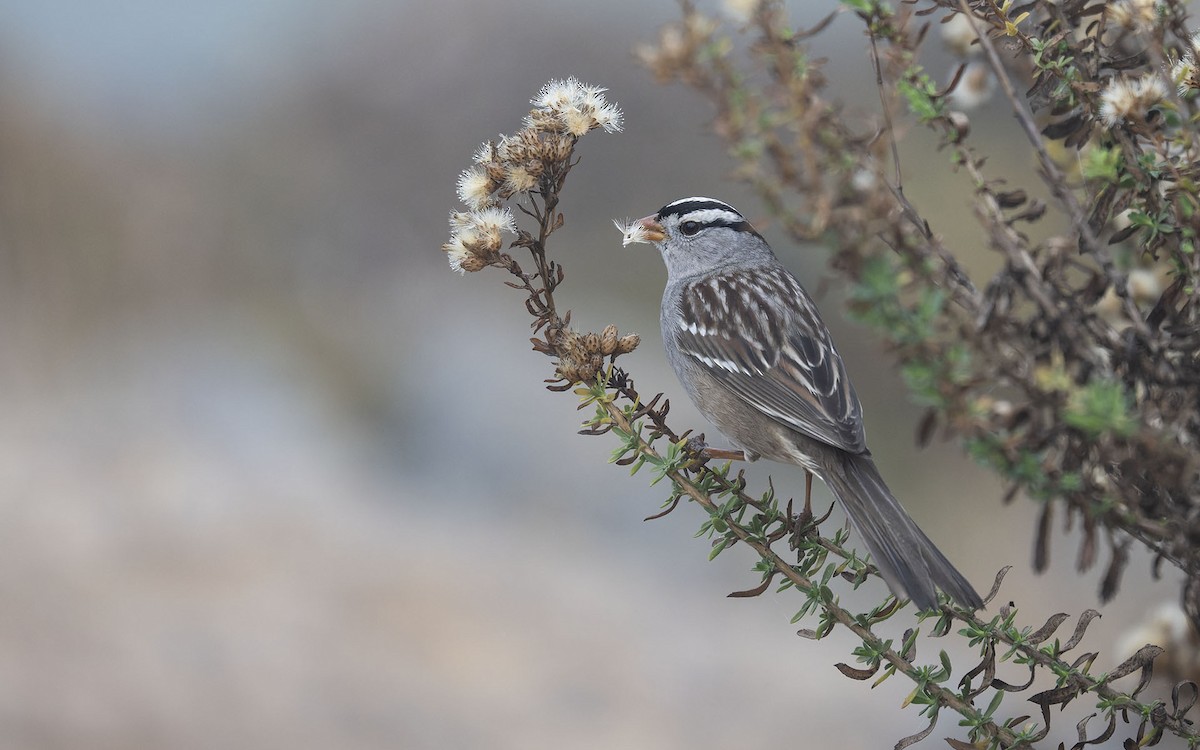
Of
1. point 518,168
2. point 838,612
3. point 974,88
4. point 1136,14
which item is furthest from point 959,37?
point 838,612

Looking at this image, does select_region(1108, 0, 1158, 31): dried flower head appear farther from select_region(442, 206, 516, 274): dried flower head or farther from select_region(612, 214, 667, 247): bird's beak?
select_region(612, 214, 667, 247): bird's beak

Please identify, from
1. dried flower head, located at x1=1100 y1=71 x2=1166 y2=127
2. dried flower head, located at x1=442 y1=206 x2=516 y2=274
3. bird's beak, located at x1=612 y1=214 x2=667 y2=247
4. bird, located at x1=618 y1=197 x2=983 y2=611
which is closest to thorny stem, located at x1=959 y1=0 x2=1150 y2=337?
dried flower head, located at x1=1100 y1=71 x2=1166 y2=127

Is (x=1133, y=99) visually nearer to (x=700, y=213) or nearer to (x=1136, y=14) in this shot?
(x=1136, y=14)

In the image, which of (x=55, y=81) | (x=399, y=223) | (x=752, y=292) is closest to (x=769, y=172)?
(x=752, y=292)

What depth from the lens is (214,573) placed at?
328 inches

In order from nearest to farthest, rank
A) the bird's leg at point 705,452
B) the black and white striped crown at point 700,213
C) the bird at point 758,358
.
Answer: the bird's leg at point 705,452 → the bird at point 758,358 → the black and white striped crown at point 700,213

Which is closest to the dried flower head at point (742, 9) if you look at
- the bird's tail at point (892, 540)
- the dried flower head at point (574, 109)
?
the dried flower head at point (574, 109)

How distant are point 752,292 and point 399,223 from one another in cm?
1070

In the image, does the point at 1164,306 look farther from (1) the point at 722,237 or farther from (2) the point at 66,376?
(2) the point at 66,376

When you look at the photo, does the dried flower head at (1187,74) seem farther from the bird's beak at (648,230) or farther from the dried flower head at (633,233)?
the bird's beak at (648,230)

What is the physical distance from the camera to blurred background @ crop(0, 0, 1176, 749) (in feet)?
24.0

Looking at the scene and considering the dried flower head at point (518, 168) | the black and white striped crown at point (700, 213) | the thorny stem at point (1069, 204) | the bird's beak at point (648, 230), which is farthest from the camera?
the black and white striped crown at point (700, 213)

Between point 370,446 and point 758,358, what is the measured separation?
25.4 ft

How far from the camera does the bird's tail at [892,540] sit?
97.9 inches
